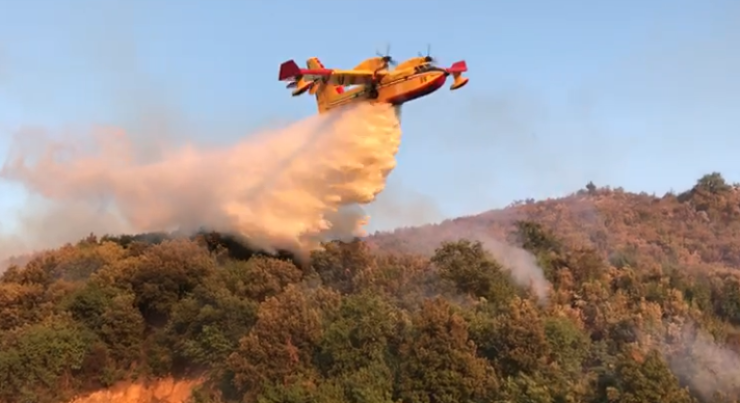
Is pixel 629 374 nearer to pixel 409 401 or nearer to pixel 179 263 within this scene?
pixel 409 401

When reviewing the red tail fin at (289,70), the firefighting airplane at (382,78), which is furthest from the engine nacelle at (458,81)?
the red tail fin at (289,70)

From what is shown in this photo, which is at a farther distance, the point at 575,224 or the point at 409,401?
the point at 575,224

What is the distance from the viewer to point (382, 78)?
37.3 m

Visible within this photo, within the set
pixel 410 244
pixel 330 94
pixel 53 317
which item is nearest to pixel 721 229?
pixel 410 244

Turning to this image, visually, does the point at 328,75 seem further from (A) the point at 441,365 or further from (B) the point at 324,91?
(A) the point at 441,365

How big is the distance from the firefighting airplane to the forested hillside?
10.6 metres

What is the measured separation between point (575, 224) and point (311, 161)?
73.2 metres

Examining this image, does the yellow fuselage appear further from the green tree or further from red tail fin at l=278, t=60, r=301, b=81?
the green tree

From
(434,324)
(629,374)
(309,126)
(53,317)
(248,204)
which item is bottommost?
(629,374)

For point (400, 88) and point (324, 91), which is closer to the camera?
point (400, 88)

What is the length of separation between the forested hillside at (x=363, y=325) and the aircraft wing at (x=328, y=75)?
11.3m

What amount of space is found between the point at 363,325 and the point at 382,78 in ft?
41.4

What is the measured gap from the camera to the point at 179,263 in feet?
158

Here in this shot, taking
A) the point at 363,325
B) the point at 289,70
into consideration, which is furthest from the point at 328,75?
the point at 363,325
